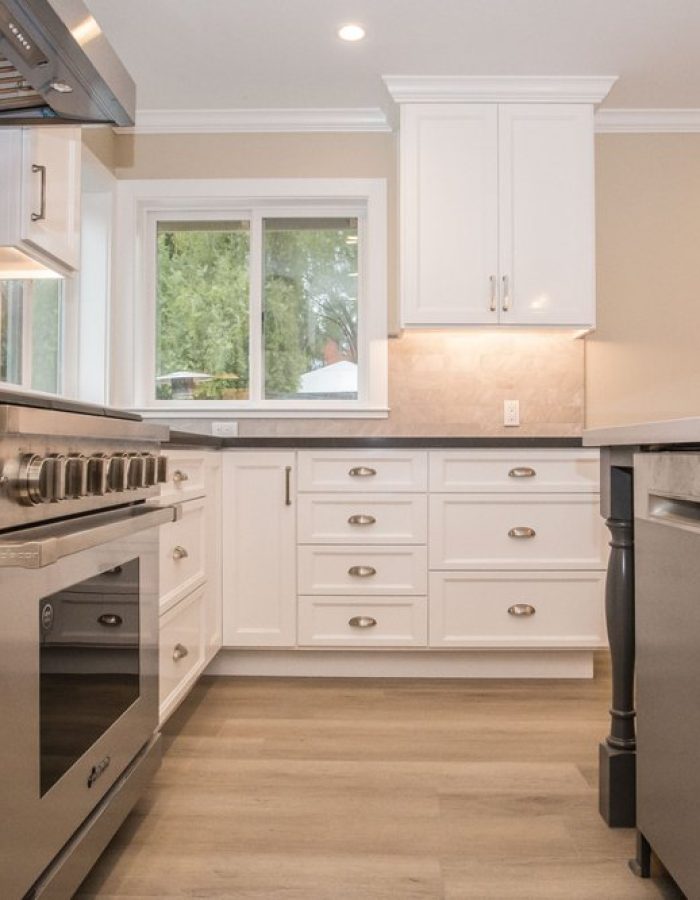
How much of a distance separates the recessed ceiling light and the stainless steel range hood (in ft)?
3.70

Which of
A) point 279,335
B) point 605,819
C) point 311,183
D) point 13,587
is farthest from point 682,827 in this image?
point 311,183

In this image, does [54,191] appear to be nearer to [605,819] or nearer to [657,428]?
[657,428]

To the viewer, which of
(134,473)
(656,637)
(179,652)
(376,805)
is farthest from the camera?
(179,652)

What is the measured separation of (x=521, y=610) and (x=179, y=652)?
1267 mm

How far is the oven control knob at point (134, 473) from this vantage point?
4.83ft

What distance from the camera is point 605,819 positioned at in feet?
5.40

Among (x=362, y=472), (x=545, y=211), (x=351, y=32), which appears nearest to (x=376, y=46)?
(x=351, y=32)

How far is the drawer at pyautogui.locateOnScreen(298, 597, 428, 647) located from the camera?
8.89ft

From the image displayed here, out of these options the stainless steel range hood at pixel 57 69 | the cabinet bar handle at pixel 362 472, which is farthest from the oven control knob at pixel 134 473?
the cabinet bar handle at pixel 362 472

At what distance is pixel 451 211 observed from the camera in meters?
3.05

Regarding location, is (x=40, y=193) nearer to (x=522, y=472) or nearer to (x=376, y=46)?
(x=376, y=46)

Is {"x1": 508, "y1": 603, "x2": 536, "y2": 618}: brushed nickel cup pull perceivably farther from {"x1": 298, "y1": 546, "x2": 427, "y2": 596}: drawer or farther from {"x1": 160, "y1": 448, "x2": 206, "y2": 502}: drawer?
{"x1": 160, "y1": 448, "x2": 206, "y2": 502}: drawer

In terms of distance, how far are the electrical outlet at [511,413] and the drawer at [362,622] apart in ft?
3.32

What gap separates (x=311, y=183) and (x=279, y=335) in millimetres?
702
